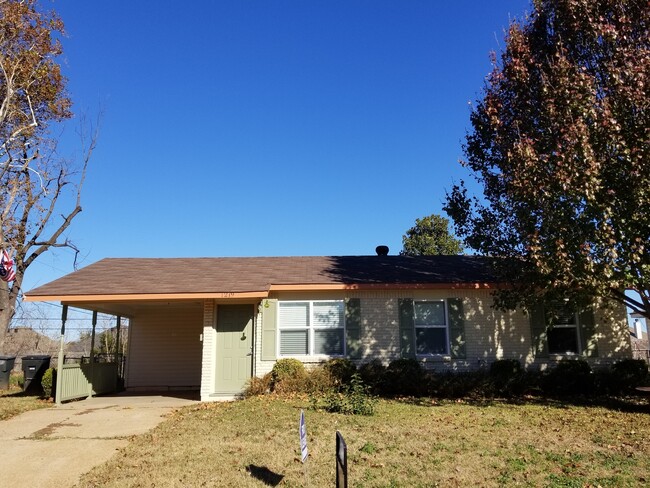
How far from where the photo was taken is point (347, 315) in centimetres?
1420

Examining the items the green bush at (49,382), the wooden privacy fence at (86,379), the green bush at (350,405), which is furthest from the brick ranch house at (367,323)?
the green bush at (350,405)

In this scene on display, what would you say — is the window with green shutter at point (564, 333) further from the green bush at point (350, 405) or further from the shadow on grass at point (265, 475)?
the shadow on grass at point (265, 475)

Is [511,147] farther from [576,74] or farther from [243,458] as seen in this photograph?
[243,458]

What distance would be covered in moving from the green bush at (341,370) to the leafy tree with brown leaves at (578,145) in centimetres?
471

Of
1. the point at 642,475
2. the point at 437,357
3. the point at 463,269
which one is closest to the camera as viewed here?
the point at 642,475

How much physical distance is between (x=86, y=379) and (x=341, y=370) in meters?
7.14

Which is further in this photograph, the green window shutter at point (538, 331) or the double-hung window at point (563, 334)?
the double-hung window at point (563, 334)

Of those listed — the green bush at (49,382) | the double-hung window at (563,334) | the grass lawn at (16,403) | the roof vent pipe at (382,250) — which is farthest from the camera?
the roof vent pipe at (382,250)

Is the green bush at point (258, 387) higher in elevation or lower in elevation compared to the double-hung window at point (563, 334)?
lower

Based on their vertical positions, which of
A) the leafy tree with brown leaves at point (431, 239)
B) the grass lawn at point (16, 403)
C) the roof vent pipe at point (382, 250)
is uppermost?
the leafy tree with brown leaves at point (431, 239)

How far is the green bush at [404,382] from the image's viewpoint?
12922 mm

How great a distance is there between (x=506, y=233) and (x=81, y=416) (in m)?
10.8

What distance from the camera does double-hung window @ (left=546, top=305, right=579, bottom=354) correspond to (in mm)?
14273

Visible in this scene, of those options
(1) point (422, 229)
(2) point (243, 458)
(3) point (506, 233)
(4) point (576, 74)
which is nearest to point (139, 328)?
(2) point (243, 458)
